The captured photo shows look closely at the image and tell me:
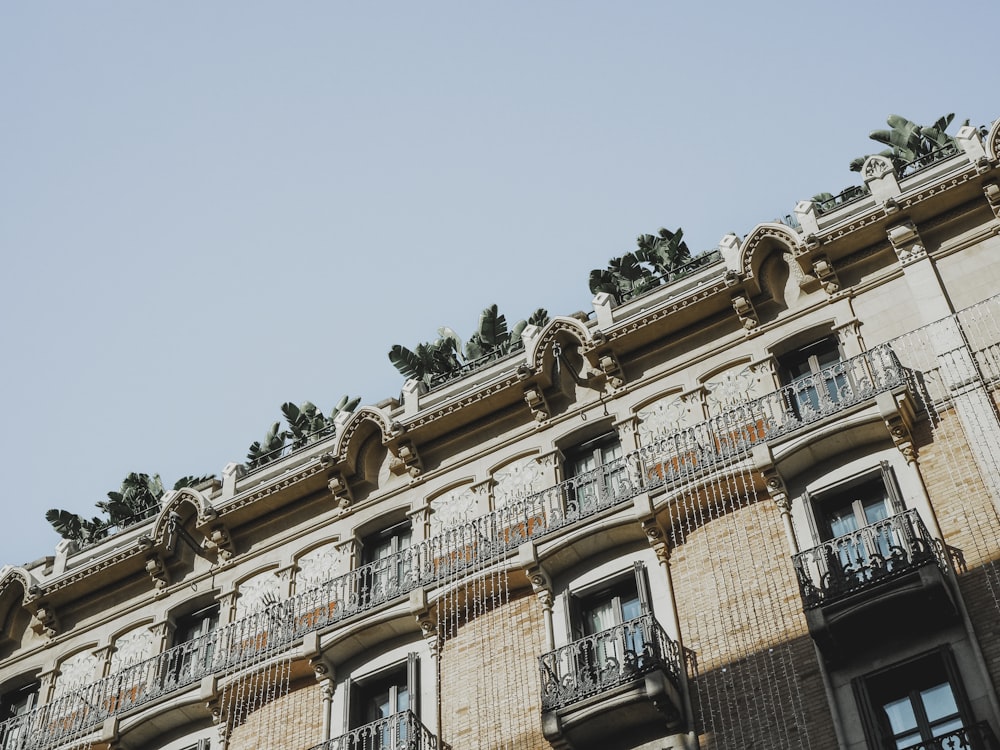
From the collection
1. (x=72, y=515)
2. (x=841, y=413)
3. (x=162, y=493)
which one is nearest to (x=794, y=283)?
(x=841, y=413)

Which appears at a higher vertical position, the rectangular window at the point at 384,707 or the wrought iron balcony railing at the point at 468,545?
the wrought iron balcony railing at the point at 468,545

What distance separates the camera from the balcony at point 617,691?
63.7 feet

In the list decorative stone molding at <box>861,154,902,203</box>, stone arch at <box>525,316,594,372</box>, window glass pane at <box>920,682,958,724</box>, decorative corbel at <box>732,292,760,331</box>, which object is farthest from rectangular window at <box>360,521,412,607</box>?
decorative stone molding at <box>861,154,902,203</box>

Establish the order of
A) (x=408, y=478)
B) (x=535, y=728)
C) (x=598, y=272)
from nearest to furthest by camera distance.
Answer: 1. (x=535, y=728)
2. (x=408, y=478)
3. (x=598, y=272)

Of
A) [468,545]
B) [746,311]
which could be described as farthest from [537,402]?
[746,311]

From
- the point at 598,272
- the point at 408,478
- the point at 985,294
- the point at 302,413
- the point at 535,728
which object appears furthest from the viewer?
the point at 302,413

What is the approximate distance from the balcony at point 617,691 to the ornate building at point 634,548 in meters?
0.05

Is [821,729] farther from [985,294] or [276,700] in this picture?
[276,700]

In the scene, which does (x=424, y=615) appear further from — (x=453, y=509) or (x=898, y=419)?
(x=898, y=419)

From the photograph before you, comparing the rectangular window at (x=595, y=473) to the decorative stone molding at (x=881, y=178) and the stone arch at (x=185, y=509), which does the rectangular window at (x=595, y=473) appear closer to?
the decorative stone molding at (x=881, y=178)

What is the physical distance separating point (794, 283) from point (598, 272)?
16.2ft

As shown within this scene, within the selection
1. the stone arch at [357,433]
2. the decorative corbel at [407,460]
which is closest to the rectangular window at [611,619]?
the decorative corbel at [407,460]

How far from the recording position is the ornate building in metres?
19.1

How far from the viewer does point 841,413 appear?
70.4ft
